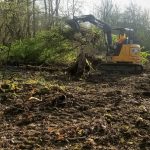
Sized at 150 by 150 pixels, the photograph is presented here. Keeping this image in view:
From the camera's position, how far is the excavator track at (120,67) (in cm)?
1870

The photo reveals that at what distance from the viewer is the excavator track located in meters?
18.7

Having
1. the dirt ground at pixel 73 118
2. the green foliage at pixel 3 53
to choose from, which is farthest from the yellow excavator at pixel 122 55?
the dirt ground at pixel 73 118

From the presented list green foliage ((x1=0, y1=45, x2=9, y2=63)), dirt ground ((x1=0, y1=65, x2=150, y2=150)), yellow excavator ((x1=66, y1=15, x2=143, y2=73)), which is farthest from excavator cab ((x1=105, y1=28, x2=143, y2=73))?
dirt ground ((x1=0, y1=65, x2=150, y2=150))

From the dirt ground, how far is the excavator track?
569 centimetres

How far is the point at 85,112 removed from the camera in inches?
344

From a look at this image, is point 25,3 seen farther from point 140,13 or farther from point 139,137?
point 140,13

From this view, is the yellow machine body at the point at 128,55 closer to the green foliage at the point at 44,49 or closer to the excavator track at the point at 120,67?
the excavator track at the point at 120,67

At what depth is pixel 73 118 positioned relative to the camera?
8219mm

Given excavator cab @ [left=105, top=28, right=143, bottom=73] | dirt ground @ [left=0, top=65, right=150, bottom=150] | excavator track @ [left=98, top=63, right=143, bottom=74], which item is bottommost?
dirt ground @ [left=0, top=65, right=150, bottom=150]

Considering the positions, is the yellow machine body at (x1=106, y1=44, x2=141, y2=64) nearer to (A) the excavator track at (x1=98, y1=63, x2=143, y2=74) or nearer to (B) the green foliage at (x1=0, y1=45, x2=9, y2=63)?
(A) the excavator track at (x1=98, y1=63, x2=143, y2=74)

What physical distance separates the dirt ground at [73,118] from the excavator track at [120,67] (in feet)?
18.7

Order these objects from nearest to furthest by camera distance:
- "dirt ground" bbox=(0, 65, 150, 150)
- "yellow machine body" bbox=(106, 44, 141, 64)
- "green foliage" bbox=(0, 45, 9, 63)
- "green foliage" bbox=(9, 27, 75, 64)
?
"dirt ground" bbox=(0, 65, 150, 150)
"yellow machine body" bbox=(106, 44, 141, 64)
"green foliage" bbox=(0, 45, 9, 63)
"green foliage" bbox=(9, 27, 75, 64)

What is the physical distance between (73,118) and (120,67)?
35.8 ft

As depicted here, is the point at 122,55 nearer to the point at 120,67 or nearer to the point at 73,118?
the point at 120,67
